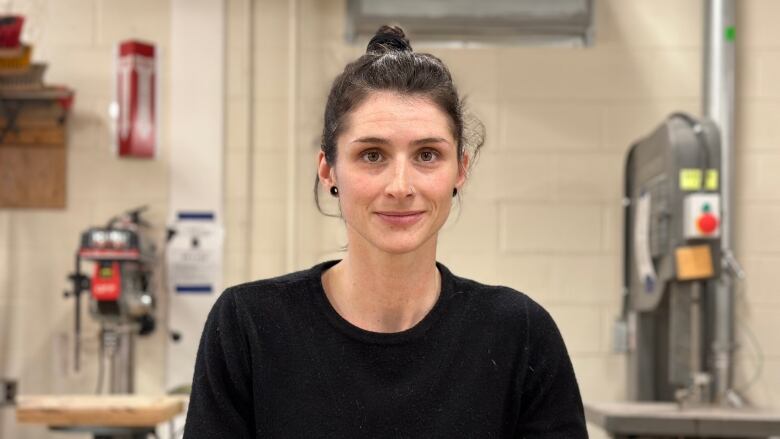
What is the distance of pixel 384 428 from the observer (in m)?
1.33

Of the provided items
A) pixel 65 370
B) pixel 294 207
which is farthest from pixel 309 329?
pixel 65 370

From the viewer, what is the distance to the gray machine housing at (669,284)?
3.23 m

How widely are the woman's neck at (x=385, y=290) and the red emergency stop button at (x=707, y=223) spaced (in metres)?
1.97

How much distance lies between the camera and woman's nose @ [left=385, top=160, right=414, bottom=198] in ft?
4.25

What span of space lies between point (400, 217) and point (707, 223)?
207cm

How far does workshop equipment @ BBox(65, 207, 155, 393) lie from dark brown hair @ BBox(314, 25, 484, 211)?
2.33 meters

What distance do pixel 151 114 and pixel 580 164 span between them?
1.70 m

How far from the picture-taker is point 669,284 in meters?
3.42

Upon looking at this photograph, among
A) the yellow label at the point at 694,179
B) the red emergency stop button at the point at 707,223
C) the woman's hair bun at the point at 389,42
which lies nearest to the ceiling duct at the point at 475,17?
the yellow label at the point at 694,179

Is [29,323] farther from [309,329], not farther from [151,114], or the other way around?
[309,329]

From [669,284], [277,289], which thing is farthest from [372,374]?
[669,284]

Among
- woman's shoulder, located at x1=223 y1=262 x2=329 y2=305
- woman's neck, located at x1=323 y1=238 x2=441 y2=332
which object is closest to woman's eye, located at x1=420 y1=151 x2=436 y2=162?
woman's neck, located at x1=323 y1=238 x2=441 y2=332

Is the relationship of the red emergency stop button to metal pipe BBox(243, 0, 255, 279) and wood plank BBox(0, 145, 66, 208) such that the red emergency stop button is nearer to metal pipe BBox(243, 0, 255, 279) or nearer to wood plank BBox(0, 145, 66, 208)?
metal pipe BBox(243, 0, 255, 279)

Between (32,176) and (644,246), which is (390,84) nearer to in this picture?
(644,246)
